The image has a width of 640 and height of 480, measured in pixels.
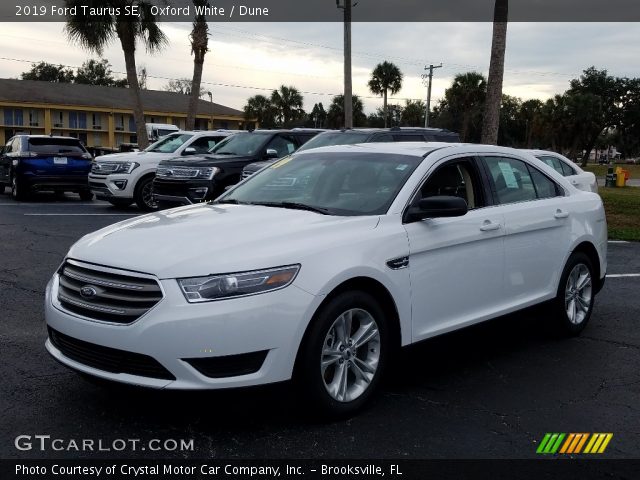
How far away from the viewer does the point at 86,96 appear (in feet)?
198

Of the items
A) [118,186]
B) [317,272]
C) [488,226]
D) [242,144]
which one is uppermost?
[242,144]

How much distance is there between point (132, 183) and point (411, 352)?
12142 millimetres

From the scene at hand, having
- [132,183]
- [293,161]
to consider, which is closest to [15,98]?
[132,183]

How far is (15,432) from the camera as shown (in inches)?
152

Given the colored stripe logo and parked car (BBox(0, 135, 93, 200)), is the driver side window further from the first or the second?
parked car (BBox(0, 135, 93, 200))

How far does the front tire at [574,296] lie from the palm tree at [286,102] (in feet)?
216

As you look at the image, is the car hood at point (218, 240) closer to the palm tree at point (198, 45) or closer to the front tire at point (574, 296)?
the front tire at point (574, 296)

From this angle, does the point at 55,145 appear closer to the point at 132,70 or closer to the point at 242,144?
the point at 242,144

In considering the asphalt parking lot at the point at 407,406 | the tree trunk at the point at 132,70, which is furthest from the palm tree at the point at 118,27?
the asphalt parking lot at the point at 407,406

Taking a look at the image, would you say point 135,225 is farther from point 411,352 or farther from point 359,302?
point 411,352

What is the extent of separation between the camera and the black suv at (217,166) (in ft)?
43.2

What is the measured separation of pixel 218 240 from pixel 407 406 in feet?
5.19

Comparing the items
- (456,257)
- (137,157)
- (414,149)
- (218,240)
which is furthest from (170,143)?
(218,240)

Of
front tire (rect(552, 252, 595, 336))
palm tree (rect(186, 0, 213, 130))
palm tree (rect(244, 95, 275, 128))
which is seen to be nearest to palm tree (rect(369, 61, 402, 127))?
palm tree (rect(244, 95, 275, 128))
